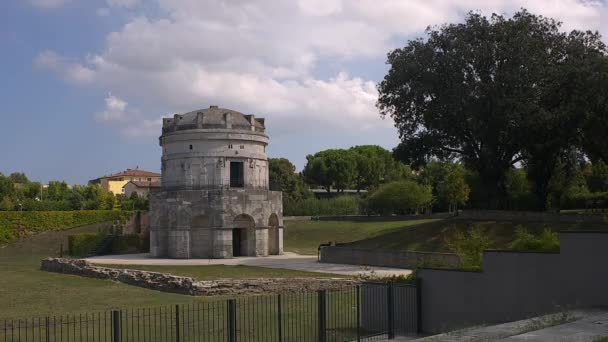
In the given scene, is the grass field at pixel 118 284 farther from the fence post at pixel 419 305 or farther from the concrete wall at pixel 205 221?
the fence post at pixel 419 305

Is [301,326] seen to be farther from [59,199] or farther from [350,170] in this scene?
[59,199]

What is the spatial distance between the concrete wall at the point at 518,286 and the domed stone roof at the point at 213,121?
1325 inches

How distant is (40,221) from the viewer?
67.2 metres

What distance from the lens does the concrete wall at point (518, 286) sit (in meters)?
16.8

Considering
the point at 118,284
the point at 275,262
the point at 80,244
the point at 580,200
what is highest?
the point at 580,200

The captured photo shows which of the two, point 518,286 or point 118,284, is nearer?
point 518,286

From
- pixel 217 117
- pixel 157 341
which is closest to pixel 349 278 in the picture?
pixel 157 341

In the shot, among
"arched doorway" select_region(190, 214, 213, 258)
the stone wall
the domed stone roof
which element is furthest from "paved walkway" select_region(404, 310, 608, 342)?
the stone wall

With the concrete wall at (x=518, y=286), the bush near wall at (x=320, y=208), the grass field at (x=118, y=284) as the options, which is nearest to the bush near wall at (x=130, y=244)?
the grass field at (x=118, y=284)

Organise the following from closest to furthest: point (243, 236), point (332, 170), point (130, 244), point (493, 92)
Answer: point (493, 92)
point (243, 236)
point (130, 244)
point (332, 170)

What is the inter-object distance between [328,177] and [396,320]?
331 feet

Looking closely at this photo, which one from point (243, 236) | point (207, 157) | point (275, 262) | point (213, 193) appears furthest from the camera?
point (243, 236)

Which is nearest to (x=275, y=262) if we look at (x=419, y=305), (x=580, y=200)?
(x=419, y=305)

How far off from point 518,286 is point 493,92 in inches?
919
